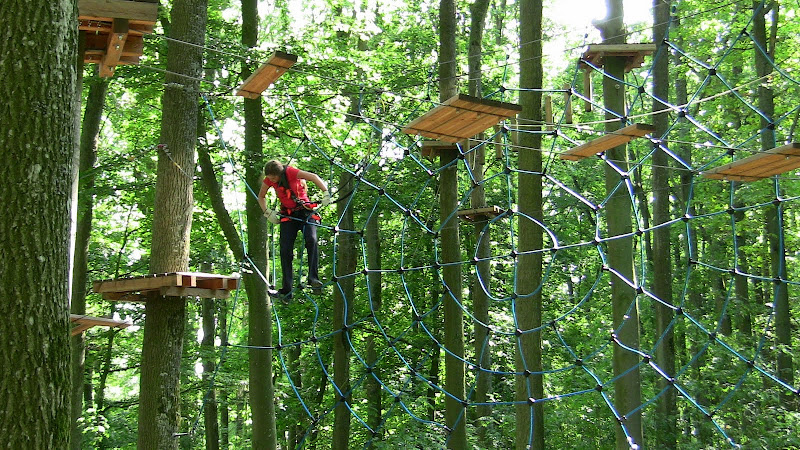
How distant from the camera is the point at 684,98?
1454cm

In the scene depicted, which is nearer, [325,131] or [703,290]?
[325,131]

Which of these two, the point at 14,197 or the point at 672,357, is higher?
the point at 14,197

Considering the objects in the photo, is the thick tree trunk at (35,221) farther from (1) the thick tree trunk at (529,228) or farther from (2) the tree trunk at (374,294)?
(2) the tree trunk at (374,294)

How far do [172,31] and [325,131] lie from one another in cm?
289

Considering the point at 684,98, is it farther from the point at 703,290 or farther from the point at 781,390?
the point at 781,390

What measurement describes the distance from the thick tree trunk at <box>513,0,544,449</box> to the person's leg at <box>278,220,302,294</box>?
204cm

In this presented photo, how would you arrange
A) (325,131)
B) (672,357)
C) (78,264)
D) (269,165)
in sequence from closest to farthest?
1. (269,165)
2. (325,131)
3. (78,264)
4. (672,357)

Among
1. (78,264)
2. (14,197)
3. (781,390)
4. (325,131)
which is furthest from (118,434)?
(14,197)

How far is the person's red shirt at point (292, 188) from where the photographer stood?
588 centimetres

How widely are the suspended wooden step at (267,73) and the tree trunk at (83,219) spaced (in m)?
4.33

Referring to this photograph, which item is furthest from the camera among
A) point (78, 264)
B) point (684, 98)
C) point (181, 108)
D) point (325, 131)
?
point (684, 98)

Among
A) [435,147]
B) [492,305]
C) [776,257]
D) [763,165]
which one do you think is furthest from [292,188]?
[776,257]

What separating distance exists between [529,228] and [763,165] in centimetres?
196

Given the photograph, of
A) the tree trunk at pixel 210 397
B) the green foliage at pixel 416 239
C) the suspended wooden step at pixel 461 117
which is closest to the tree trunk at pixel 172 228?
the suspended wooden step at pixel 461 117
